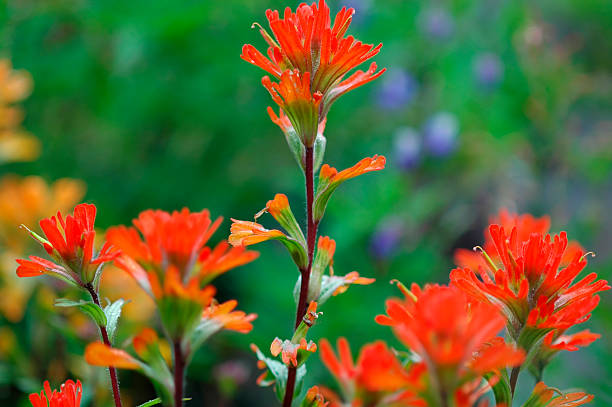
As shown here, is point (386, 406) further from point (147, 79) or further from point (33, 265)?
point (147, 79)

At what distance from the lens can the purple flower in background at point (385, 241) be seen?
1.02 meters

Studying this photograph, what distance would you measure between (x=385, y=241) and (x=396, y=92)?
40 centimetres

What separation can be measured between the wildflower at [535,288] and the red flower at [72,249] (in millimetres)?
164

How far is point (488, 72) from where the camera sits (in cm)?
125

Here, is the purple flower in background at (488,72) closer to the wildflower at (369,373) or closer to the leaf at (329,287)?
the leaf at (329,287)

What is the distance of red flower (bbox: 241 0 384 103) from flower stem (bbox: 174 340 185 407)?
13 cm

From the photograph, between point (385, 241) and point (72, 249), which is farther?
point (385, 241)

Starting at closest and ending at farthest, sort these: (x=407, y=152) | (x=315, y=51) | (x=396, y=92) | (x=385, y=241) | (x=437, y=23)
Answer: (x=315, y=51) → (x=385, y=241) → (x=407, y=152) → (x=396, y=92) → (x=437, y=23)

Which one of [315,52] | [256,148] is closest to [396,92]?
[256,148]

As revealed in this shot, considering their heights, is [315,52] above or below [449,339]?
above

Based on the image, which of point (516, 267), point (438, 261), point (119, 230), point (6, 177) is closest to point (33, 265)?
point (119, 230)

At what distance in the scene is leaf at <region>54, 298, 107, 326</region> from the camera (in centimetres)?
25

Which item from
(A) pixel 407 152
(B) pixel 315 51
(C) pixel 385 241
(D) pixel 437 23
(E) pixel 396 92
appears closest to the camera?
(B) pixel 315 51

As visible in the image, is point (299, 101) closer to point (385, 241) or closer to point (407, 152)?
point (385, 241)
